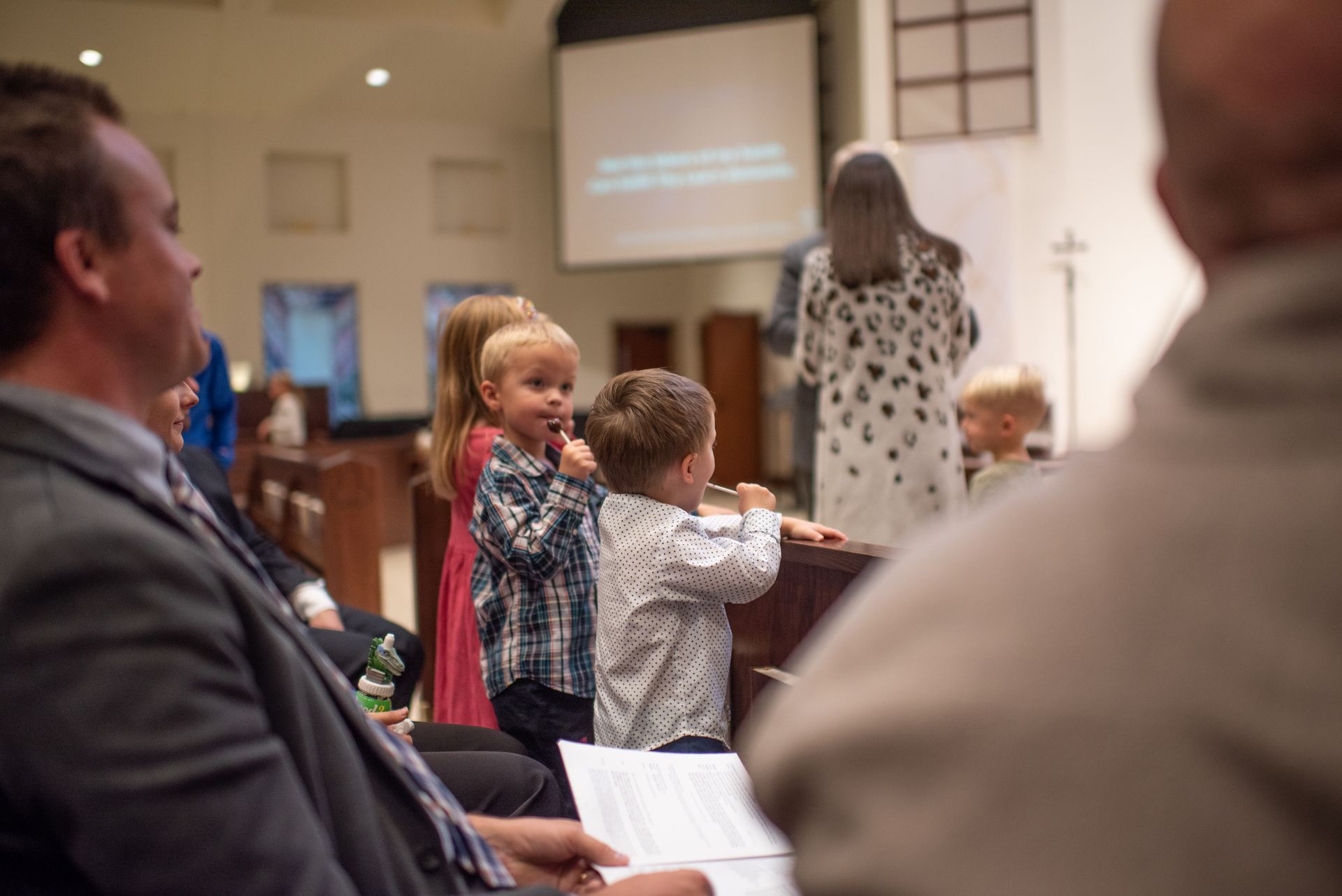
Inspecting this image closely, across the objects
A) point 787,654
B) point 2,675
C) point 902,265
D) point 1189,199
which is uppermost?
point 902,265

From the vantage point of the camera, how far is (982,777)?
1.42 ft

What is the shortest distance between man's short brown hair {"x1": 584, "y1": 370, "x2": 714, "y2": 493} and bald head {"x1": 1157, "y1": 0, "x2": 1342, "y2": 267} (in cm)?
116

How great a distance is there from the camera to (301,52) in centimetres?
1009

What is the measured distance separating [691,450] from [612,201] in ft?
26.8

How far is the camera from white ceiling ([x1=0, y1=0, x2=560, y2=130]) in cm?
909

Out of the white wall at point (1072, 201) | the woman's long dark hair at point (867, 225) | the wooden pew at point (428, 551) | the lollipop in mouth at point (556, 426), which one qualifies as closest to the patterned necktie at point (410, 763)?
the lollipop in mouth at point (556, 426)

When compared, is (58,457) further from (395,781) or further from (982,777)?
(982,777)

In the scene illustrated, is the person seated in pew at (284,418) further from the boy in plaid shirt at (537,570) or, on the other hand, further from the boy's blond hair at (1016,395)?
the boy in plaid shirt at (537,570)

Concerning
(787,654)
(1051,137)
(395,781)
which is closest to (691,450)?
(787,654)

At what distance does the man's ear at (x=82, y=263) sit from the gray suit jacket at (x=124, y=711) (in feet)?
0.33

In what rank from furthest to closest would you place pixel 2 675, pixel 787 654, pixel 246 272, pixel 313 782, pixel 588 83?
pixel 246 272
pixel 588 83
pixel 787 654
pixel 313 782
pixel 2 675

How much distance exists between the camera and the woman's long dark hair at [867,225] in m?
2.84

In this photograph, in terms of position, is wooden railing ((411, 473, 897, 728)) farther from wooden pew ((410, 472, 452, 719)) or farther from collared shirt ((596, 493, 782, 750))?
wooden pew ((410, 472, 452, 719))

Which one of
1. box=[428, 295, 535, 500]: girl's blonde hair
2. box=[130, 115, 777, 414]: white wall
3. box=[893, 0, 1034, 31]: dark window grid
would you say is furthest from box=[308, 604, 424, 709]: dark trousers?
box=[130, 115, 777, 414]: white wall
